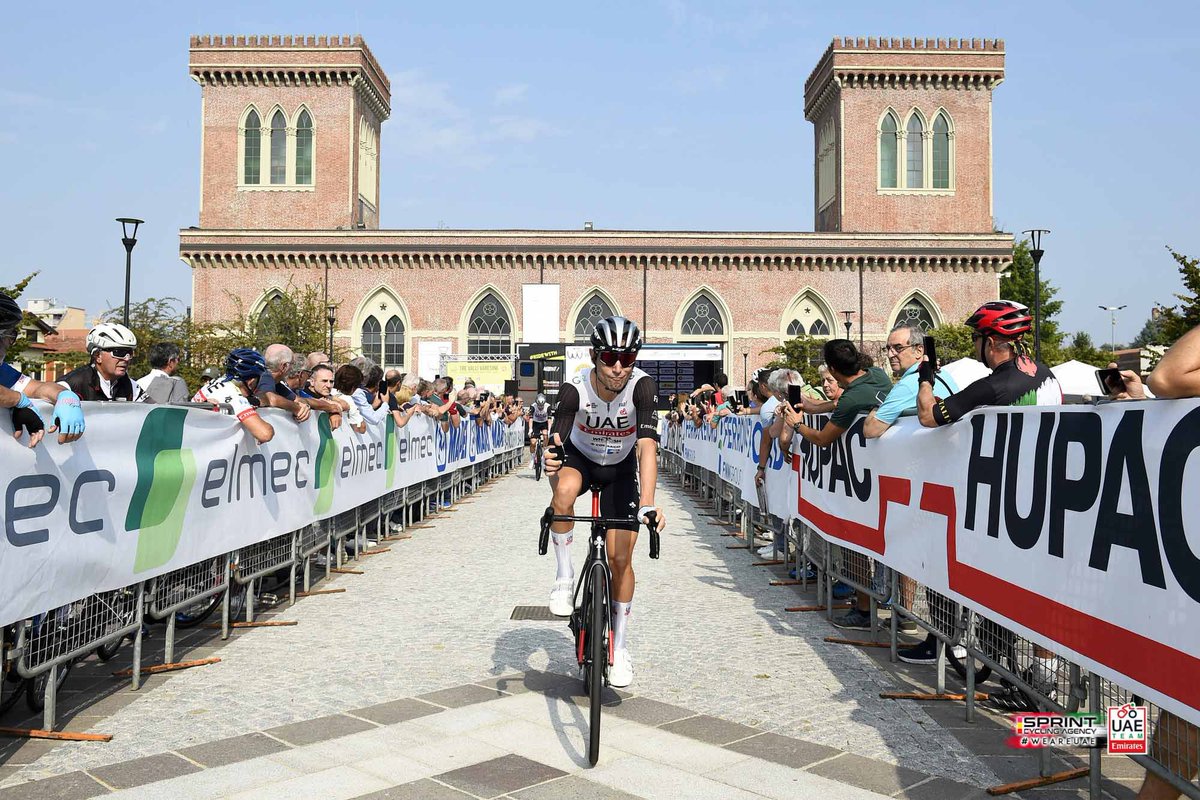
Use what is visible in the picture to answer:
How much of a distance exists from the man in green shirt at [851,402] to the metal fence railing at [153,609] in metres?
4.27

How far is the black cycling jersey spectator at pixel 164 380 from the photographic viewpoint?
8.34 metres

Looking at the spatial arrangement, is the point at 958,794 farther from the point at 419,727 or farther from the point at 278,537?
the point at 278,537

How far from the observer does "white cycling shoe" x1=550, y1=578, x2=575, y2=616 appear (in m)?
5.38

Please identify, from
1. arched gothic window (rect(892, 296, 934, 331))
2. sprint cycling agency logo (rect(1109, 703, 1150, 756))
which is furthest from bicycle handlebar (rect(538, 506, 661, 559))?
arched gothic window (rect(892, 296, 934, 331))

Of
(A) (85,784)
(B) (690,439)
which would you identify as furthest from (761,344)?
(A) (85,784)

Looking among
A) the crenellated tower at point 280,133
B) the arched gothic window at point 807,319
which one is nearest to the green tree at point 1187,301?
the arched gothic window at point 807,319

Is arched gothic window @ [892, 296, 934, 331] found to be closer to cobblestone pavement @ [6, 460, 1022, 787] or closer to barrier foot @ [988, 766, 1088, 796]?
cobblestone pavement @ [6, 460, 1022, 787]

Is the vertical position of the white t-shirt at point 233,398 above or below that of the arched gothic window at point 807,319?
below

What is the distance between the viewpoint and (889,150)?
61688 millimetres

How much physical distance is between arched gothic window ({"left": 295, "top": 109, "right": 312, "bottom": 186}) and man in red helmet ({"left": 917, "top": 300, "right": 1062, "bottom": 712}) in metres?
60.0

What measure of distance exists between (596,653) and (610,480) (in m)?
1.21

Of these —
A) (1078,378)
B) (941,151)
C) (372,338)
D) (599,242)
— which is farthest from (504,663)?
(941,151)

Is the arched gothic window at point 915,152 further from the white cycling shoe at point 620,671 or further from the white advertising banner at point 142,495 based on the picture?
the white cycling shoe at point 620,671

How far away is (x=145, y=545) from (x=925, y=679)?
458cm
